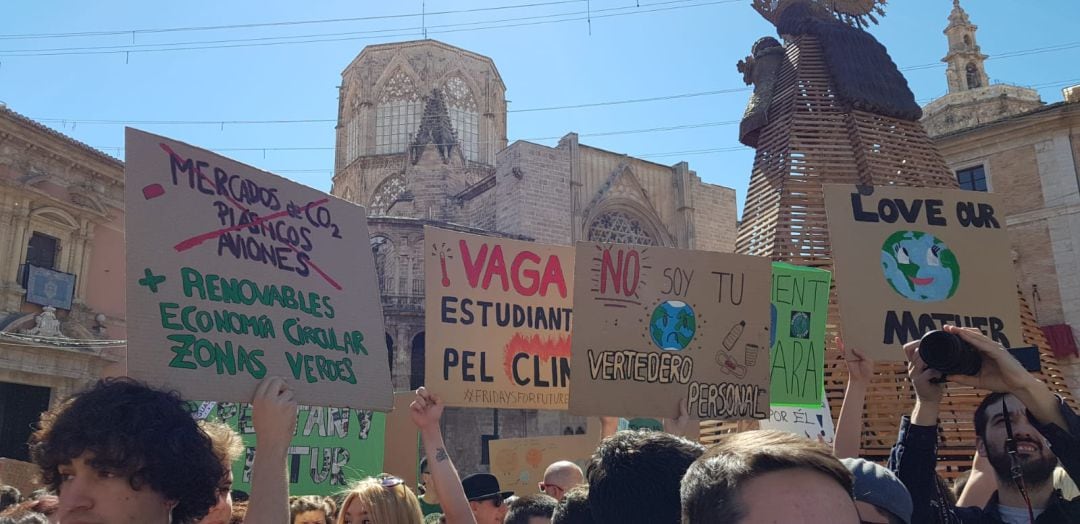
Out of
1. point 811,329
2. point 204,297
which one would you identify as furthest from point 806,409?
point 204,297

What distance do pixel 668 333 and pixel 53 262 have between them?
18.0 metres

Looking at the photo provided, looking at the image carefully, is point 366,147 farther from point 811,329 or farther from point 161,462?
point 161,462

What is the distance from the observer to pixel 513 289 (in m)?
6.07

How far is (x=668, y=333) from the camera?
18.2 ft

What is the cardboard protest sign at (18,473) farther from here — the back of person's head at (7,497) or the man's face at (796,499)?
the man's face at (796,499)

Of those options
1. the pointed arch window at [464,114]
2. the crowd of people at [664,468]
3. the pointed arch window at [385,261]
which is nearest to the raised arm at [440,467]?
the crowd of people at [664,468]

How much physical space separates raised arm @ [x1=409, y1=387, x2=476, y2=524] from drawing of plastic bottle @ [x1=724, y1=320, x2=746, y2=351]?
227cm

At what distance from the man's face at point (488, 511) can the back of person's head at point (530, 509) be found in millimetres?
1460

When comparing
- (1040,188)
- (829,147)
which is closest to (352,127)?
(1040,188)

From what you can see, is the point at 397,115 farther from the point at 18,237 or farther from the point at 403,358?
the point at 18,237

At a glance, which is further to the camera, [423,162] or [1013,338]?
[423,162]

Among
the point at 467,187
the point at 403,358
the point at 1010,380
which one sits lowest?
the point at 1010,380

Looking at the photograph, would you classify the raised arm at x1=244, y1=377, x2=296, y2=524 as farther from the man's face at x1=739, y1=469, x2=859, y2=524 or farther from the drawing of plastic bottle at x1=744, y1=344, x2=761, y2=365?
the drawing of plastic bottle at x1=744, y1=344, x2=761, y2=365

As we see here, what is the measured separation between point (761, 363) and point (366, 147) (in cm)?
3953
